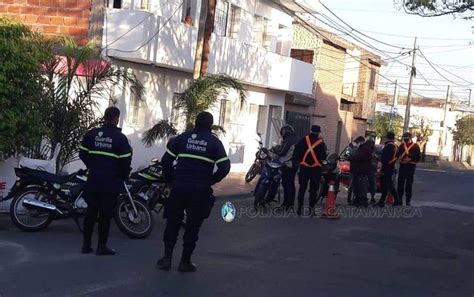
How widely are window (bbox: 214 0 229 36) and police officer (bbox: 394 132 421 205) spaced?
24.7 feet

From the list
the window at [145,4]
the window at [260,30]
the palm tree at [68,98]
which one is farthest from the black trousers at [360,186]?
the window at [260,30]

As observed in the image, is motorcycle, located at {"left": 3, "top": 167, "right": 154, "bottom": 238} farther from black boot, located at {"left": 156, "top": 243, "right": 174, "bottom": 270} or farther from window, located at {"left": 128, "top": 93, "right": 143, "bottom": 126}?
window, located at {"left": 128, "top": 93, "right": 143, "bottom": 126}

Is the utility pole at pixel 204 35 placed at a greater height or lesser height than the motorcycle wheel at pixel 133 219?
greater

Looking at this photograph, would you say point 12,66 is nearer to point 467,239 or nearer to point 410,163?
point 467,239

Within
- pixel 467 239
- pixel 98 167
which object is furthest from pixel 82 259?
pixel 467 239

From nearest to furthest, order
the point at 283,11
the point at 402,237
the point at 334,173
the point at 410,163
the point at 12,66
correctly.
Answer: the point at 12,66
the point at 402,237
the point at 334,173
the point at 410,163
the point at 283,11

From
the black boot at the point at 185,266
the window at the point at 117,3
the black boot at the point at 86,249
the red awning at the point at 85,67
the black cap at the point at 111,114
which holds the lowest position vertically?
the black boot at the point at 86,249

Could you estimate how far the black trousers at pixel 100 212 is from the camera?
8766mm

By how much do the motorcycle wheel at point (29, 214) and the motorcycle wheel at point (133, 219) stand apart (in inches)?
40.0

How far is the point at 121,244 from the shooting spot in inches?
378

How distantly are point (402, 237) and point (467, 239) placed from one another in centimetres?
147

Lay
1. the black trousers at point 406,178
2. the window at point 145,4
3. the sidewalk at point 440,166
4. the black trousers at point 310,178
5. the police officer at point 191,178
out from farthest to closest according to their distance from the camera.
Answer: the sidewalk at point 440,166
the window at point 145,4
the black trousers at point 406,178
the black trousers at point 310,178
the police officer at point 191,178

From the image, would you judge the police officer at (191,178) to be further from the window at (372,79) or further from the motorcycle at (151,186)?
the window at (372,79)

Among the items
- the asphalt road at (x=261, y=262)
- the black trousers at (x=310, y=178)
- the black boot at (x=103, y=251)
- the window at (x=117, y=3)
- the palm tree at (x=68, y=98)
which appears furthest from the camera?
the window at (x=117, y=3)
